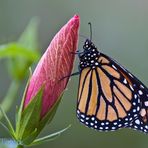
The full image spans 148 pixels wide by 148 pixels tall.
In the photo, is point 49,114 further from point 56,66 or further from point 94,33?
point 94,33

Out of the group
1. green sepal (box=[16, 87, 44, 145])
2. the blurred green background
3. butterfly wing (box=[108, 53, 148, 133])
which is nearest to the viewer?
green sepal (box=[16, 87, 44, 145])

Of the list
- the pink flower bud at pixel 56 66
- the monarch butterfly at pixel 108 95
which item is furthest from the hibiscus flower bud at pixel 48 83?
the monarch butterfly at pixel 108 95

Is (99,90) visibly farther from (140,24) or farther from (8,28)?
(140,24)

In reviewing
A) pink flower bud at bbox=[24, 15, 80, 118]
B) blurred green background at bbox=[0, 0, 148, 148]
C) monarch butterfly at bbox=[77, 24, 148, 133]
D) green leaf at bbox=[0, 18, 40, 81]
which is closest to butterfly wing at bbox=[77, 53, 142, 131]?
monarch butterfly at bbox=[77, 24, 148, 133]

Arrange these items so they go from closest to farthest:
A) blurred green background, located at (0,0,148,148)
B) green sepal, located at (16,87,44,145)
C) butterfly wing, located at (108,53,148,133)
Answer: green sepal, located at (16,87,44,145) < butterfly wing, located at (108,53,148,133) < blurred green background, located at (0,0,148,148)

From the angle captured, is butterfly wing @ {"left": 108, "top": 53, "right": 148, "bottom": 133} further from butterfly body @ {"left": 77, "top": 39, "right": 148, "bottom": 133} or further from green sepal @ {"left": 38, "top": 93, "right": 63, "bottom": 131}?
green sepal @ {"left": 38, "top": 93, "right": 63, "bottom": 131}
